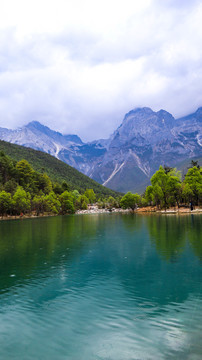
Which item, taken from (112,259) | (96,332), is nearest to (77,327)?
(96,332)

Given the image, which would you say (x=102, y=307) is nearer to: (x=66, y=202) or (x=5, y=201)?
(x=5, y=201)

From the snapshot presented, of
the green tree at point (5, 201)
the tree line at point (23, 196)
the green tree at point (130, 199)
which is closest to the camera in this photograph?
the green tree at point (5, 201)

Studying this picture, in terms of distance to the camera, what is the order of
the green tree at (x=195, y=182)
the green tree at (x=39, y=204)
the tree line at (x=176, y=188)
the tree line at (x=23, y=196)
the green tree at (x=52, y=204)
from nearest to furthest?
the green tree at (x=195, y=182) < the tree line at (x=176, y=188) < the tree line at (x=23, y=196) < the green tree at (x=39, y=204) < the green tree at (x=52, y=204)

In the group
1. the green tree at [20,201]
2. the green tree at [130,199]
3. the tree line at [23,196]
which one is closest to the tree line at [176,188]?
the green tree at [130,199]

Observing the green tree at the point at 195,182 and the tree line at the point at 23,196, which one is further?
the tree line at the point at 23,196

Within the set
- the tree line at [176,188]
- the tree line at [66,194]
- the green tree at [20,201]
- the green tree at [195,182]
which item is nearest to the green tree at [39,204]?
the tree line at [66,194]

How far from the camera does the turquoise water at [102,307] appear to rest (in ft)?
40.6

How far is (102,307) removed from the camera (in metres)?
17.4

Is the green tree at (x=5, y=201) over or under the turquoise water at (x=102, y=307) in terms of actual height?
over

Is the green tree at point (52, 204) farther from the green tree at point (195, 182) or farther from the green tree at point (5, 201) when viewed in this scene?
the green tree at point (195, 182)

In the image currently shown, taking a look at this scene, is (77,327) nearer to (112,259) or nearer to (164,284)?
(164,284)

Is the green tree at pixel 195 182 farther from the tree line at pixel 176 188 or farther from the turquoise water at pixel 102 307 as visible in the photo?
the turquoise water at pixel 102 307

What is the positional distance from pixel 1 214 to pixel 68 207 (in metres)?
52.9

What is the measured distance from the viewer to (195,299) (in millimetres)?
17828
